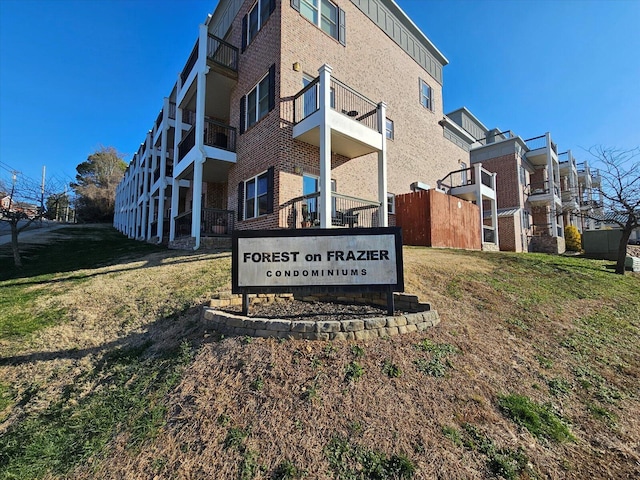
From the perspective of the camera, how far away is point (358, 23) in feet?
45.6

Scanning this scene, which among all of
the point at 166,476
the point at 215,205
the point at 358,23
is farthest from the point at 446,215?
the point at 166,476

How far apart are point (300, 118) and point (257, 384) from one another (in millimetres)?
9387

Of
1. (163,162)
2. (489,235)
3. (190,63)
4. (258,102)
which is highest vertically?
(190,63)

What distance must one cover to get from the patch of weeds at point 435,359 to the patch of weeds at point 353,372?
73 centimetres

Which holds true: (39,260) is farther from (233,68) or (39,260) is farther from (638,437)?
(638,437)

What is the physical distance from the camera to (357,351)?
393cm

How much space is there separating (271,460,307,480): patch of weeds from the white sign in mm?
2485

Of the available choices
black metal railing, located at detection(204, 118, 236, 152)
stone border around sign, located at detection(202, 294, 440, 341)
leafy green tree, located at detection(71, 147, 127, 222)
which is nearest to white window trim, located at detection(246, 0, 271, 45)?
black metal railing, located at detection(204, 118, 236, 152)

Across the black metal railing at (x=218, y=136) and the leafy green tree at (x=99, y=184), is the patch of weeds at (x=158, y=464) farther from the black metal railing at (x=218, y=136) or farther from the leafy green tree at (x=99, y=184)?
the leafy green tree at (x=99, y=184)

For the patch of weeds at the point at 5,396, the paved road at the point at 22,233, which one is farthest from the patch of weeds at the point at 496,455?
the paved road at the point at 22,233

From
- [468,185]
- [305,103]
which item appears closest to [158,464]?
[305,103]

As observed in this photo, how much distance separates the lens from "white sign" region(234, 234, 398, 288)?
15.6ft

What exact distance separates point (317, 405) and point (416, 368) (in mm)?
1324

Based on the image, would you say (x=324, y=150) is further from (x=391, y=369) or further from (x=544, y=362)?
(x=544, y=362)
